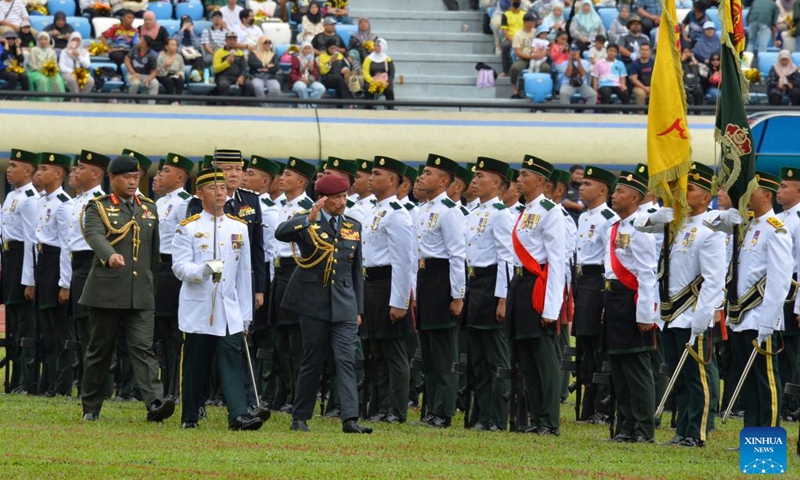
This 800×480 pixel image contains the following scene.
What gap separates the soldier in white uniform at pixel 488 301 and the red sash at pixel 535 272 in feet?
1.62

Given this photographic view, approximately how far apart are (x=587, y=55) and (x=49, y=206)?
43.7 feet

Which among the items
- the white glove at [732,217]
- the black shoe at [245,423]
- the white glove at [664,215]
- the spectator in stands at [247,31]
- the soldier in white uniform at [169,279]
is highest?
the spectator in stands at [247,31]

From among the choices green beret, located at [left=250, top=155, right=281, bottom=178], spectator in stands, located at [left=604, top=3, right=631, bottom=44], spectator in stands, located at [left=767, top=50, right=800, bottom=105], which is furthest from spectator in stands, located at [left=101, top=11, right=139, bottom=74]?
spectator in stands, located at [left=767, top=50, right=800, bottom=105]

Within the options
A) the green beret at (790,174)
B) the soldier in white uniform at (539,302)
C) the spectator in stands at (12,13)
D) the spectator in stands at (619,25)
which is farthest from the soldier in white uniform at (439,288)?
the spectator in stands at (619,25)

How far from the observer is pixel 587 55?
26.6 meters

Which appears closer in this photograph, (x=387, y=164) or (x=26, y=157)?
(x=387, y=164)

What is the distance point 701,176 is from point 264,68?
537 inches

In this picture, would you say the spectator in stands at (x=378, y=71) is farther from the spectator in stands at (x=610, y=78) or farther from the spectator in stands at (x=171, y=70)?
Answer: the spectator in stands at (x=610, y=78)

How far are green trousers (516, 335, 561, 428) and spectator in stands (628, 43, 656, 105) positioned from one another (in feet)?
45.0

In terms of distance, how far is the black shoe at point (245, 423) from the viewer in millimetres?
12109

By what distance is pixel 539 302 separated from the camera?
12406mm

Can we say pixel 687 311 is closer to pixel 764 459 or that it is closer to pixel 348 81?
pixel 764 459

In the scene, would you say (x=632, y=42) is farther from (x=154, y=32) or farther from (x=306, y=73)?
(x=154, y=32)

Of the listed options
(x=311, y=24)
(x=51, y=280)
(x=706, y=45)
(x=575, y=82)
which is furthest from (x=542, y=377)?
(x=706, y=45)
